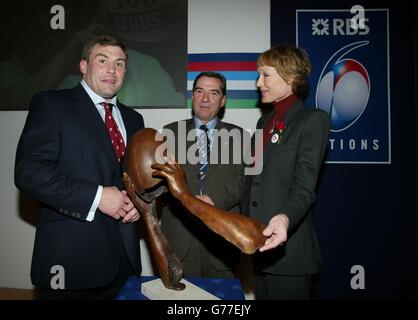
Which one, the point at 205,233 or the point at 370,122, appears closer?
the point at 205,233

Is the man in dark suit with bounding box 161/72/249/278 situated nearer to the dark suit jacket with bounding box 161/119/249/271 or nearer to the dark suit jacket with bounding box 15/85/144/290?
the dark suit jacket with bounding box 161/119/249/271

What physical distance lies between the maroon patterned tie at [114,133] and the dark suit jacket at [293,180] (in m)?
0.79

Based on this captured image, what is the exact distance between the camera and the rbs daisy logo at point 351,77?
10.5ft

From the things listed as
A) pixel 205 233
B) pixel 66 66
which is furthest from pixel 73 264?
pixel 66 66

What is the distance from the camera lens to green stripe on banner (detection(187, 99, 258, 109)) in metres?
3.33

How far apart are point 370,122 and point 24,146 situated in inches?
116

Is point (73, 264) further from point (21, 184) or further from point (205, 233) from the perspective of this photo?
point (205, 233)

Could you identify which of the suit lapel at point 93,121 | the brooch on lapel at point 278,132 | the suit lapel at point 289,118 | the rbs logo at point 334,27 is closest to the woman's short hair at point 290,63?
the suit lapel at point 289,118

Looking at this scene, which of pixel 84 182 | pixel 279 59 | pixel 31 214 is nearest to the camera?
pixel 84 182

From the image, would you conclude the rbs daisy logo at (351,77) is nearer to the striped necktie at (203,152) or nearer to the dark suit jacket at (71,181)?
the striped necktie at (203,152)

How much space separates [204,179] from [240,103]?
1.18 m

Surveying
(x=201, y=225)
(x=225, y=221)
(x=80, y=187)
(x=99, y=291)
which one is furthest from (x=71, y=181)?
(x=201, y=225)
